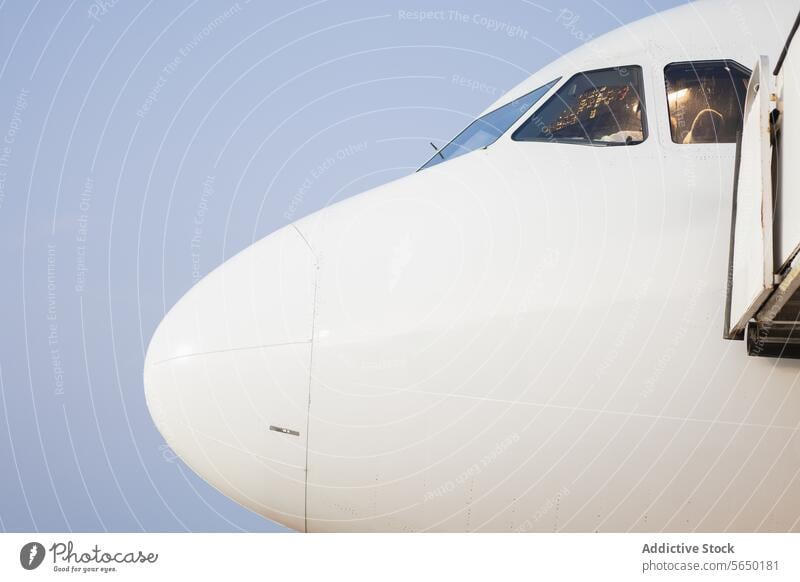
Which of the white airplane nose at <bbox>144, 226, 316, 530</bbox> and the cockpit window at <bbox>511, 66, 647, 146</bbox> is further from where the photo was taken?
the cockpit window at <bbox>511, 66, 647, 146</bbox>

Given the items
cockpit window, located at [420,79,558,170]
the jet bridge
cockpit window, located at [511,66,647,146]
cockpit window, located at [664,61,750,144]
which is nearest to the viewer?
Answer: the jet bridge

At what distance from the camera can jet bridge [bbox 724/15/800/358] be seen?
4.84 metres

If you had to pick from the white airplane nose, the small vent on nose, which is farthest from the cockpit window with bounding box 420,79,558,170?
the small vent on nose

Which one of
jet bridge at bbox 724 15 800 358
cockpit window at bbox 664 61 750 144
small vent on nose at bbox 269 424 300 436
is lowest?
small vent on nose at bbox 269 424 300 436

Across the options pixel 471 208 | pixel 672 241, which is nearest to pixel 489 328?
pixel 471 208

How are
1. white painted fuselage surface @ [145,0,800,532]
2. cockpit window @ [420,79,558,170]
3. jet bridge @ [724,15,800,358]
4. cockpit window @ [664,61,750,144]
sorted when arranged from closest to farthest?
jet bridge @ [724,15,800,358], white painted fuselage surface @ [145,0,800,532], cockpit window @ [664,61,750,144], cockpit window @ [420,79,558,170]

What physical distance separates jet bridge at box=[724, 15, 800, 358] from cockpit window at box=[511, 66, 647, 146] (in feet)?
2.74

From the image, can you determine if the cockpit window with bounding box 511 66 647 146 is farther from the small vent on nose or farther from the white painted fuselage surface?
the small vent on nose

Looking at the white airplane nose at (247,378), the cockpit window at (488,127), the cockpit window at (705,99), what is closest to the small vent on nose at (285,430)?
the white airplane nose at (247,378)

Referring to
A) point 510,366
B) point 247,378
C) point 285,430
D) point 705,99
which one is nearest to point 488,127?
point 705,99

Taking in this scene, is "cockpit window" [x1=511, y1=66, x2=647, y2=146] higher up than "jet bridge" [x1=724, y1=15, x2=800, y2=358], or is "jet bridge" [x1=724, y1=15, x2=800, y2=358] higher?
"cockpit window" [x1=511, y1=66, x2=647, y2=146]

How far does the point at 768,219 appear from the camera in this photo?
4953mm

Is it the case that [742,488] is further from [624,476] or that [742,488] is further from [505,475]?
[505,475]

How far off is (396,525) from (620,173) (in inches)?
109
